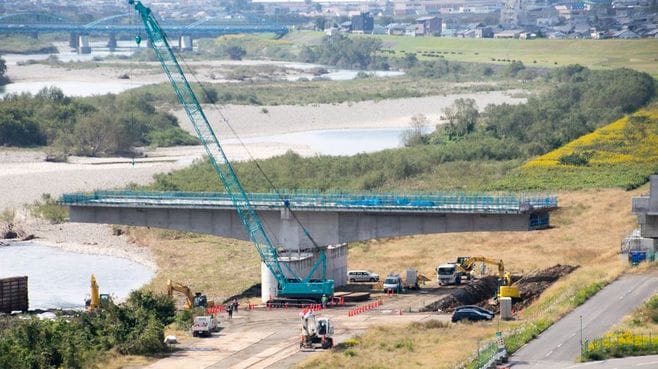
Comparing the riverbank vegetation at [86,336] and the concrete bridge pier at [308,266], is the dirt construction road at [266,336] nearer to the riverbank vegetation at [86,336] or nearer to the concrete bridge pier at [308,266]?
the riverbank vegetation at [86,336]

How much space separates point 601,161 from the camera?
113875 millimetres

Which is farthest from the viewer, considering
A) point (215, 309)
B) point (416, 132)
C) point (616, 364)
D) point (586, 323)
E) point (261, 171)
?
point (416, 132)

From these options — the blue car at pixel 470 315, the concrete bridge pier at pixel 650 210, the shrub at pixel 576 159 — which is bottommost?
the shrub at pixel 576 159

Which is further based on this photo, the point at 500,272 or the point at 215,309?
the point at 500,272

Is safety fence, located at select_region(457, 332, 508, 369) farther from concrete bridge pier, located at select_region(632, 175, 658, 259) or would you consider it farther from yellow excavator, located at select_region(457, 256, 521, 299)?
yellow excavator, located at select_region(457, 256, 521, 299)

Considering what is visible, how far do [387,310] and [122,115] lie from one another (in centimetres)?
8163

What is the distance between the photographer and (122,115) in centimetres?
14525

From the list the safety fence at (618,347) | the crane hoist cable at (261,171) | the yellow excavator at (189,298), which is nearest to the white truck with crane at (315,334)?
the safety fence at (618,347)

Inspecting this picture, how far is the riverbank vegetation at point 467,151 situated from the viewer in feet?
354

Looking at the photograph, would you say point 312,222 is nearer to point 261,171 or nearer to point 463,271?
point 463,271

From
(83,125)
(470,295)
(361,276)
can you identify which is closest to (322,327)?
(470,295)

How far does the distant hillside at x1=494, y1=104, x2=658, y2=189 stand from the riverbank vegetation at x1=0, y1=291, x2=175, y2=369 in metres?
44.4

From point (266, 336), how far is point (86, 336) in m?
6.74

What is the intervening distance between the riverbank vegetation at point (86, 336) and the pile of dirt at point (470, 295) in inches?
436
